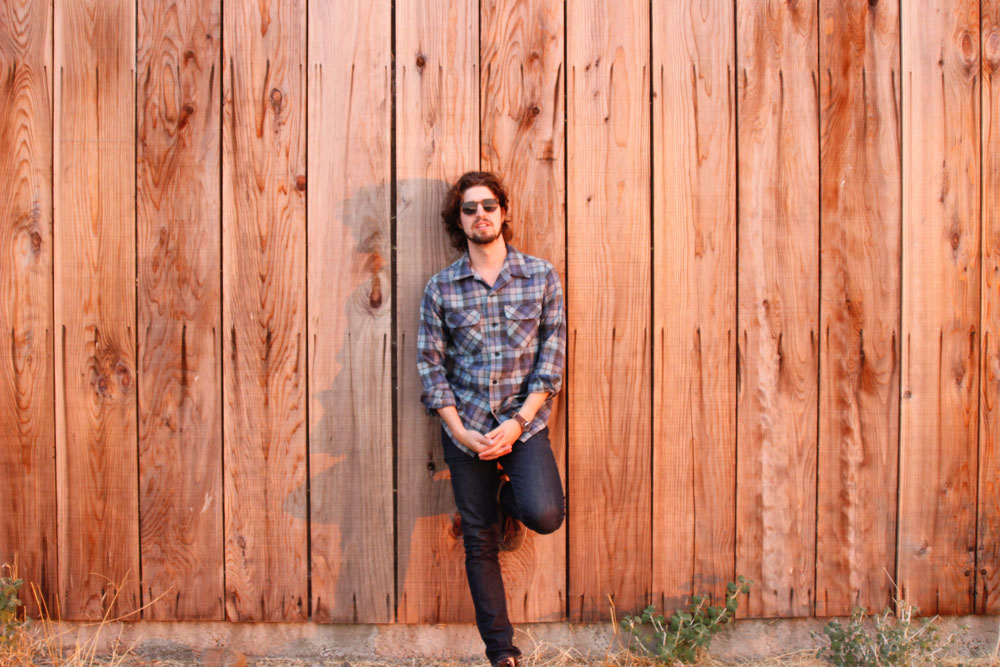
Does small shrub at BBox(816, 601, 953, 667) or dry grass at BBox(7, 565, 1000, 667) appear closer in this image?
Answer: small shrub at BBox(816, 601, 953, 667)

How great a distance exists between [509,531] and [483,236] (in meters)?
1.04

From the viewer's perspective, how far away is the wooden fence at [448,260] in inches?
106

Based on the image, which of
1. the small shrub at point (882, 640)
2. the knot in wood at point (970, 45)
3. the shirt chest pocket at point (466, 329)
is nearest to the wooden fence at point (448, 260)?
the knot in wood at point (970, 45)

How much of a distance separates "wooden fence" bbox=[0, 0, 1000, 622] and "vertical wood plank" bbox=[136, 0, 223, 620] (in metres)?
0.01

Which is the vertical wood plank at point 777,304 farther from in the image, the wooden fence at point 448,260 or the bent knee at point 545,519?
the bent knee at point 545,519

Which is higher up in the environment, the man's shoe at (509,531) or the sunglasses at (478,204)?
the sunglasses at (478,204)

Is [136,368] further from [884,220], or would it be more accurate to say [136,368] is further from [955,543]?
[955,543]

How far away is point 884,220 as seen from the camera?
8.98 ft

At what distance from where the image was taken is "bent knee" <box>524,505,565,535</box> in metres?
2.37

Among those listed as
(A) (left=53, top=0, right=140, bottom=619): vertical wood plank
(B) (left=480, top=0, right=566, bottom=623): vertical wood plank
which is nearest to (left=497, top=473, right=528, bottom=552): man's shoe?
(B) (left=480, top=0, right=566, bottom=623): vertical wood plank

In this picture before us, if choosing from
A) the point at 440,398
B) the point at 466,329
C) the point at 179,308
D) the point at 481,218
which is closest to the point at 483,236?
the point at 481,218

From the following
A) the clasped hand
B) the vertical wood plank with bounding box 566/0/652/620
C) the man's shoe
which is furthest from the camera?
the vertical wood plank with bounding box 566/0/652/620

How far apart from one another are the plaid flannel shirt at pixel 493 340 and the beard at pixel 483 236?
0.10 m

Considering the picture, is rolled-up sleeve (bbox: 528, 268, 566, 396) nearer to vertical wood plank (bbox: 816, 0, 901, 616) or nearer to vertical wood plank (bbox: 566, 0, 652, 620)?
vertical wood plank (bbox: 566, 0, 652, 620)
